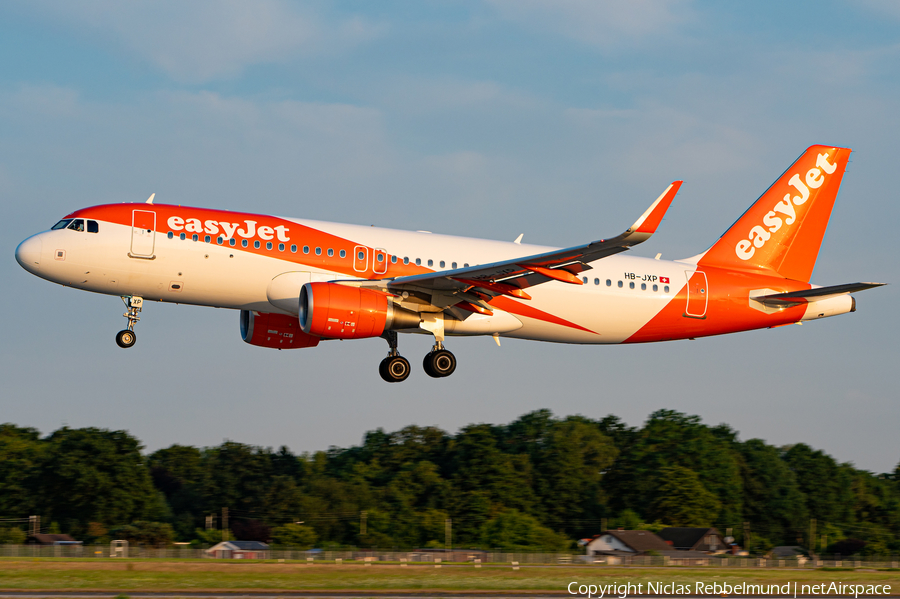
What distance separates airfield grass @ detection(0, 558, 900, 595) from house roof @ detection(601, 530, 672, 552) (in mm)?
37013

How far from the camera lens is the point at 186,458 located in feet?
374

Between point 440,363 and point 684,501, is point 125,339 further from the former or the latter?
point 684,501

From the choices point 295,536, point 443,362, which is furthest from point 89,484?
point 443,362

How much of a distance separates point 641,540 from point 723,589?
1886 inches

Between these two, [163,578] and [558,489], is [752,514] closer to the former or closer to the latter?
[558,489]

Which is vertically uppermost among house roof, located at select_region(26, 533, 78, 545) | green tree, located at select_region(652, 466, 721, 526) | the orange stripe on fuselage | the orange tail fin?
the orange tail fin

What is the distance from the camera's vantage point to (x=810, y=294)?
34844 millimetres

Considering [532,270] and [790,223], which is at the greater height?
[790,223]

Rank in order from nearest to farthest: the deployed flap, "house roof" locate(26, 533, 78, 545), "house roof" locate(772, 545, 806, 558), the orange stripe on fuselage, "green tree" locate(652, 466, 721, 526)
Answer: the deployed flap, the orange stripe on fuselage, "house roof" locate(26, 533, 78, 545), "green tree" locate(652, 466, 721, 526), "house roof" locate(772, 545, 806, 558)

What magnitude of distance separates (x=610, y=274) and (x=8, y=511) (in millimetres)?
68292

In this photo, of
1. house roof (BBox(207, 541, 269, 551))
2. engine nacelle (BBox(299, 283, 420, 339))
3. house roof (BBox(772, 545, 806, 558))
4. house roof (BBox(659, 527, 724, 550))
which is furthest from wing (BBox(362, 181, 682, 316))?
house roof (BBox(772, 545, 806, 558))

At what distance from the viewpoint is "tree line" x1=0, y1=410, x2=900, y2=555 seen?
83.6 meters

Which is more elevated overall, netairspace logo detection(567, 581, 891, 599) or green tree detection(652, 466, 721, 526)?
green tree detection(652, 466, 721, 526)

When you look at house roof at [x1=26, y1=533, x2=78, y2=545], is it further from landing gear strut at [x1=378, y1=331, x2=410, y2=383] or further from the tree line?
landing gear strut at [x1=378, y1=331, x2=410, y2=383]
